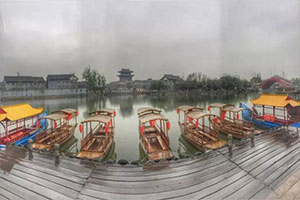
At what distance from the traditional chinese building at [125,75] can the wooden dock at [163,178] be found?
4096 centimetres

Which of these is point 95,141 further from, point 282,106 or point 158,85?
point 158,85

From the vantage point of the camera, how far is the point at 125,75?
43969mm

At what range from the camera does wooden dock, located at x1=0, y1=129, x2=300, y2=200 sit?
89.8 inches

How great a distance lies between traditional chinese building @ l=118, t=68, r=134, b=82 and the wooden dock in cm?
4096

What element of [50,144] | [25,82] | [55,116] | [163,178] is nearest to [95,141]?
[50,144]

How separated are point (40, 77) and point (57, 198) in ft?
133

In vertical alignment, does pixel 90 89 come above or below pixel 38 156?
above

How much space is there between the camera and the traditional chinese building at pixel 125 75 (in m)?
43.5

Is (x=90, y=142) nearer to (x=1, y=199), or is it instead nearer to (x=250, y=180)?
(x=1, y=199)

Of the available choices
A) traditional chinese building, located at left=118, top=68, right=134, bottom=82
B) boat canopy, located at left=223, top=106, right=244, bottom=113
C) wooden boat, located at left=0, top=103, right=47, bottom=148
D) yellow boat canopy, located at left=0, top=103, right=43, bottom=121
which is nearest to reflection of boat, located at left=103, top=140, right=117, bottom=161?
wooden boat, located at left=0, top=103, right=47, bottom=148

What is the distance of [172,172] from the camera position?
9.50 ft

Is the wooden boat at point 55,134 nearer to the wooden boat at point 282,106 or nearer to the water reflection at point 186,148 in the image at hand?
the water reflection at point 186,148

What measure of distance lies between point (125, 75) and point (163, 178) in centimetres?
4287

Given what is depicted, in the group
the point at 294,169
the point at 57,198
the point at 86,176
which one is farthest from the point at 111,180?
the point at 294,169
